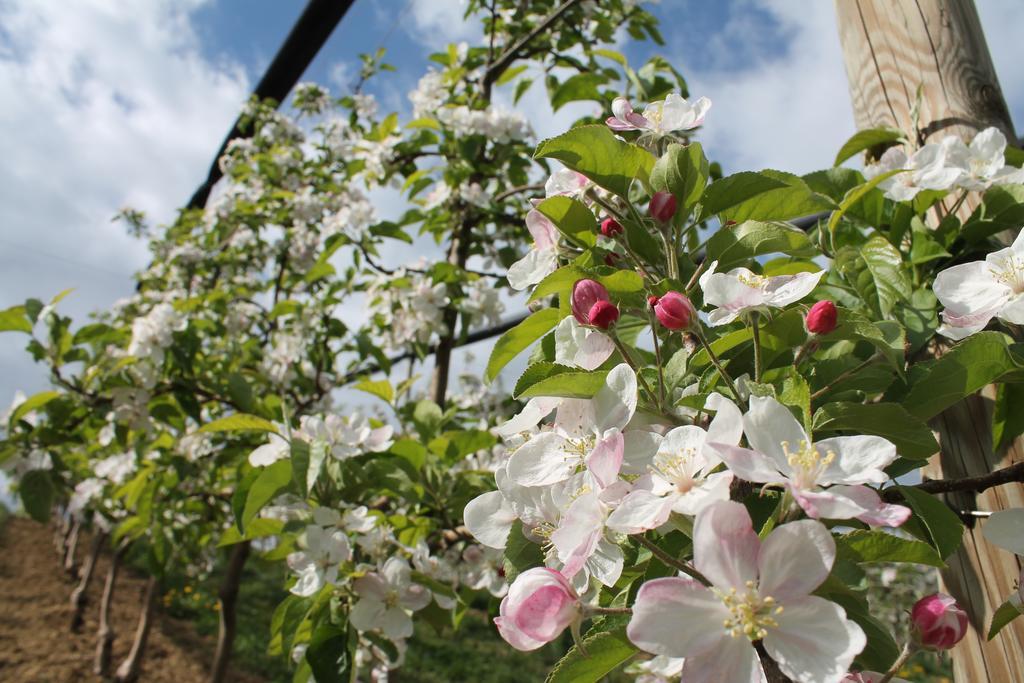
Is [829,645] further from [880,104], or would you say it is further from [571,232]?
[880,104]

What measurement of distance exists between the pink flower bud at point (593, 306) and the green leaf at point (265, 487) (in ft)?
2.73

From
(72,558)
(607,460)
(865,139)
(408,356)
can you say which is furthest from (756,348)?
(72,558)

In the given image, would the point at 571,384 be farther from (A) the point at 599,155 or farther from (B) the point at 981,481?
(B) the point at 981,481

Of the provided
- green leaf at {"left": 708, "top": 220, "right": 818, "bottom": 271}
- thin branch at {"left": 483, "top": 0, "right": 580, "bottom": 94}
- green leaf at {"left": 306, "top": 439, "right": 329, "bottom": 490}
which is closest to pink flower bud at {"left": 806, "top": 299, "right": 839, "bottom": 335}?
green leaf at {"left": 708, "top": 220, "right": 818, "bottom": 271}

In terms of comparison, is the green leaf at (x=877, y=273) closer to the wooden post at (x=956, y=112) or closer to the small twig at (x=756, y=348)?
the wooden post at (x=956, y=112)

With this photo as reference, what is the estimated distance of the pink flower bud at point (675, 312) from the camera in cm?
59

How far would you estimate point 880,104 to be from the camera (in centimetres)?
124

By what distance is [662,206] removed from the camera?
68cm

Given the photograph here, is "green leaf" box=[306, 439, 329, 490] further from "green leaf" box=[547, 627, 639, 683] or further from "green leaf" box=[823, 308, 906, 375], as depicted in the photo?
"green leaf" box=[823, 308, 906, 375]

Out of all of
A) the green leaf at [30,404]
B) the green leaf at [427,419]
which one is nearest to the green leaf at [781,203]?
the green leaf at [427,419]

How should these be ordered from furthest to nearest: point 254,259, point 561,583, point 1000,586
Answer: point 254,259
point 1000,586
point 561,583

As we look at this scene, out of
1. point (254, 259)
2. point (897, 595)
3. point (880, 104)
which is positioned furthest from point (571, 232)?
point (897, 595)

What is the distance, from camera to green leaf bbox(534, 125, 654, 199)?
0.66 meters

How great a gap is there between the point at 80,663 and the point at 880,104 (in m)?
6.29
